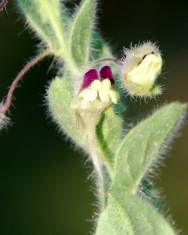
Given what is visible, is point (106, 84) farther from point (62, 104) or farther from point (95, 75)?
point (62, 104)

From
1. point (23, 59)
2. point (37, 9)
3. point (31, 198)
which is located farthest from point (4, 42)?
point (37, 9)

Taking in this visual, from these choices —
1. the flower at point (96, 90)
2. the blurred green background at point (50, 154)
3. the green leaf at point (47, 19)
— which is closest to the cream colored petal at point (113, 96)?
the flower at point (96, 90)

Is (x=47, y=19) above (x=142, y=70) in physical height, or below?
above

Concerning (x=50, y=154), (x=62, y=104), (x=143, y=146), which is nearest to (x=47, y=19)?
(x=62, y=104)

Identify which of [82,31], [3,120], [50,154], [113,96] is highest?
[50,154]

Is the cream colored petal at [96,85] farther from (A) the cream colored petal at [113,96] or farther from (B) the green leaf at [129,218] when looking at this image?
(B) the green leaf at [129,218]

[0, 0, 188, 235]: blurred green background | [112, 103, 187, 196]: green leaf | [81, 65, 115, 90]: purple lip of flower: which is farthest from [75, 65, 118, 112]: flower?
[0, 0, 188, 235]: blurred green background

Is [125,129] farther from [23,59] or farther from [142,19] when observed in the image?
[142,19]
